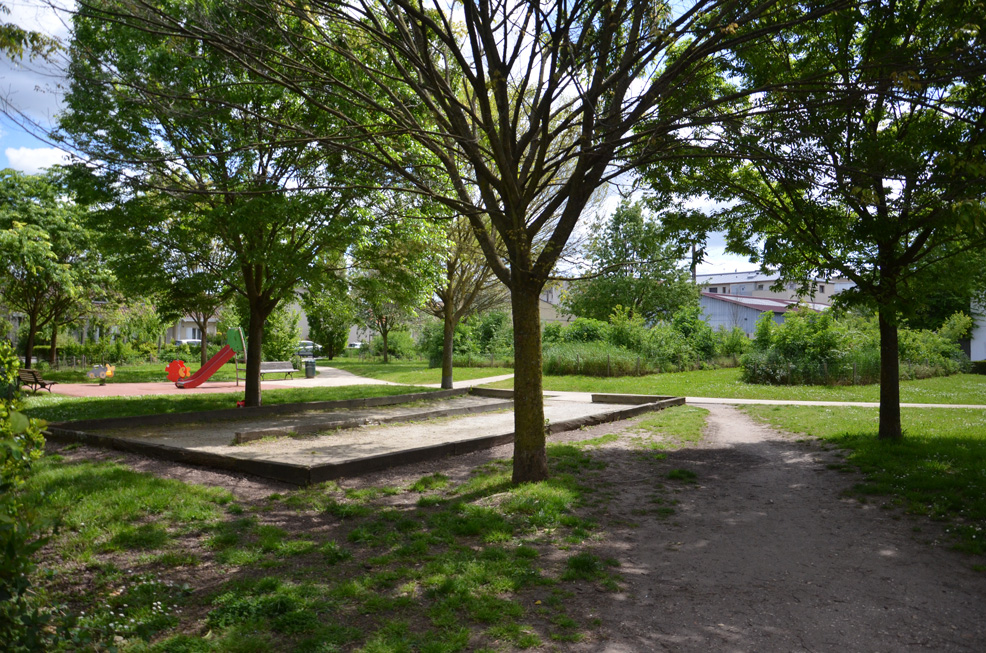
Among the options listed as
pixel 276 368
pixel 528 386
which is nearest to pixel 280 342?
pixel 276 368

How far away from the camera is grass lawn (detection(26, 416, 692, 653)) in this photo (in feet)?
12.0

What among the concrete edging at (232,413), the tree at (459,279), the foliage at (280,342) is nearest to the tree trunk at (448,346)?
the tree at (459,279)

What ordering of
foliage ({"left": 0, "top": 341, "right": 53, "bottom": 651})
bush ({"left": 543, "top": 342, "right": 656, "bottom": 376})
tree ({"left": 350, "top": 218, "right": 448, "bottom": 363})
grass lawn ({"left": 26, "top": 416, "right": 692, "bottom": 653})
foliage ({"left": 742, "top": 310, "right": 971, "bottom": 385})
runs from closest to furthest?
foliage ({"left": 0, "top": 341, "right": 53, "bottom": 651}) → grass lawn ({"left": 26, "top": 416, "right": 692, "bottom": 653}) → tree ({"left": 350, "top": 218, "right": 448, "bottom": 363}) → foliage ({"left": 742, "top": 310, "right": 971, "bottom": 385}) → bush ({"left": 543, "top": 342, "right": 656, "bottom": 376})

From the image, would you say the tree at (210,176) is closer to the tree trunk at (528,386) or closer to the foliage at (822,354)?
the tree trunk at (528,386)

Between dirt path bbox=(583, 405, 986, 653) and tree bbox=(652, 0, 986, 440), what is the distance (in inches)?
126

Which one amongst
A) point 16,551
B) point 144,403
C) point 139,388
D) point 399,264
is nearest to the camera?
point 16,551

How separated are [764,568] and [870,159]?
5.17m

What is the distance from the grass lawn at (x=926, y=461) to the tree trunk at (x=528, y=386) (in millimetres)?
3739

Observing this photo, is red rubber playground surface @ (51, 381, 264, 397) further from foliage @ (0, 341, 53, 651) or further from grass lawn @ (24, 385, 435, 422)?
foliage @ (0, 341, 53, 651)

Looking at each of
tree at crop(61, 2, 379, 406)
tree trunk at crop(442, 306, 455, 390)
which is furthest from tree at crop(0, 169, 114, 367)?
tree trunk at crop(442, 306, 455, 390)

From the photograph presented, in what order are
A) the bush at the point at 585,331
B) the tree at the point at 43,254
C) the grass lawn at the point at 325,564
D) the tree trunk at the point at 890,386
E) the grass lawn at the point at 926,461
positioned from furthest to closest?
1. the bush at the point at 585,331
2. the tree at the point at 43,254
3. the tree trunk at the point at 890,386
4. the grass lawn at the point at 926,461
5. the grass lawn at the point at 325,564

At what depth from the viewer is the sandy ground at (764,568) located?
375 cm

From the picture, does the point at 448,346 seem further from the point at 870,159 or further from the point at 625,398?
the point at 870,159

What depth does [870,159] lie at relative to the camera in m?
7.29
